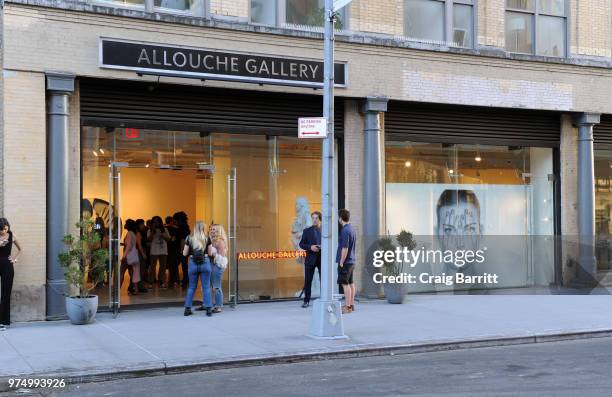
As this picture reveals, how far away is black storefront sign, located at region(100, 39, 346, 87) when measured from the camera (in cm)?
1248

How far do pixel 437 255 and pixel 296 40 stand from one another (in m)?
6.09

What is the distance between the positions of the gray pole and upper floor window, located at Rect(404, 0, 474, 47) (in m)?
5.59

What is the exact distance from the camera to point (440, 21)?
16.1 metres

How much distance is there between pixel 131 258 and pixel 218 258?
11.2 ft

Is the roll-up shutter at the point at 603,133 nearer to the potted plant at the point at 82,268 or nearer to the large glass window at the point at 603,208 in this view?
the large glass window at the point at 603,208

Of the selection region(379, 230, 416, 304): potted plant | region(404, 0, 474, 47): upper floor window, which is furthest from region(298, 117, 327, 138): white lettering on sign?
region(404, 0, 474, 47): upper floor window

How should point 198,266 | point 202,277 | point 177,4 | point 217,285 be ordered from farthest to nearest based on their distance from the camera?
point 177,4 → point 217,285 → point 202,277 → point 198,266

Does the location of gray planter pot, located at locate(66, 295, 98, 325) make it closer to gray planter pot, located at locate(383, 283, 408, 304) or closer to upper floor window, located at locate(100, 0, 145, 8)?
upper floor window, located at locate(100, 0, 145, 8)

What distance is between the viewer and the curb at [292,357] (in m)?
8.27

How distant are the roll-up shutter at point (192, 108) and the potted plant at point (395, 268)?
99.6 inches

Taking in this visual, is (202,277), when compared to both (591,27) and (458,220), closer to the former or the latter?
(458,220)

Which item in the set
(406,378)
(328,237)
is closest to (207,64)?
(328,237)

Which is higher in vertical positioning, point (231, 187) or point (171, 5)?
point (171, 5)

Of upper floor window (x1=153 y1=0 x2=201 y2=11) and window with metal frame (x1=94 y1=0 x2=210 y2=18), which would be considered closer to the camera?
window with metal frame (x1=94 y1=0 x2=210 y2=18)
